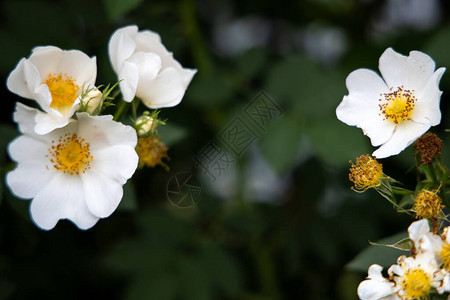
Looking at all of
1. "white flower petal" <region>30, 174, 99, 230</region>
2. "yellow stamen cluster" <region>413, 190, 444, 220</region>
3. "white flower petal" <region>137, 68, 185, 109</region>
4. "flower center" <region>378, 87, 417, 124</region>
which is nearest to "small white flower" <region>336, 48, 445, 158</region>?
"flower center" <region>378, 87, 417, 124</region>

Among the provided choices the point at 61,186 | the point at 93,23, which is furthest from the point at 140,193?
the point at 61,186

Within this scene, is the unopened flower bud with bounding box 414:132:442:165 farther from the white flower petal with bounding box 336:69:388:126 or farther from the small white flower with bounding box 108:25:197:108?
the small white flower with bounding box 108:25:197:108

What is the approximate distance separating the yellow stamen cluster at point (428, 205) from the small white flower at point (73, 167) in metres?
0.56

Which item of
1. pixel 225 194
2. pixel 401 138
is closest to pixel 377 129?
pixel 401 138

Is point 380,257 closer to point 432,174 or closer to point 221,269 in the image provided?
point 432,174

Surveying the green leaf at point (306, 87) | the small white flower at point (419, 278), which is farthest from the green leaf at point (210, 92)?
the small white flower at point (419, 278)

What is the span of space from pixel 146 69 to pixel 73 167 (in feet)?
0.88

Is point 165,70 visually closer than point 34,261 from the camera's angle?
Yes

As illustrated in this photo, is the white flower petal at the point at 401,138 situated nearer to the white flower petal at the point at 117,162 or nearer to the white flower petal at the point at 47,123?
the white flower petal at the point at 117,162

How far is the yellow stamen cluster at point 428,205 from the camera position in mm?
1087

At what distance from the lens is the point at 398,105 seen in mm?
1251

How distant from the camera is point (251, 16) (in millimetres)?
2631

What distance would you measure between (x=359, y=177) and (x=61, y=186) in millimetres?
636

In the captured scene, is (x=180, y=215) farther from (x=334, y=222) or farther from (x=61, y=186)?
(x=61, y=186)
